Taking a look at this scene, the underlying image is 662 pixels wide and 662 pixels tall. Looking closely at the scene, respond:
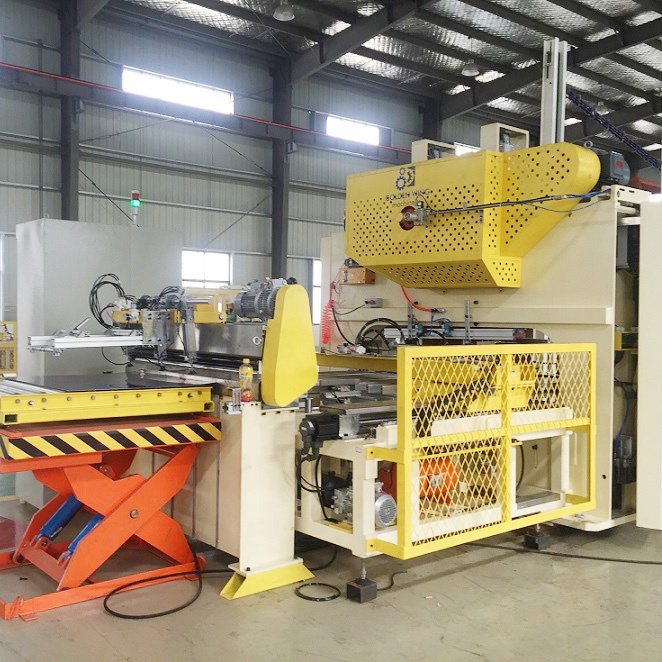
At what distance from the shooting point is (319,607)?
9.99ft

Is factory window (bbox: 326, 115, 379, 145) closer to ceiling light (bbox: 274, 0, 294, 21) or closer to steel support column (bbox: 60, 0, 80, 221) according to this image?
ceiling light (bbox: 274, 0, 294, 21)

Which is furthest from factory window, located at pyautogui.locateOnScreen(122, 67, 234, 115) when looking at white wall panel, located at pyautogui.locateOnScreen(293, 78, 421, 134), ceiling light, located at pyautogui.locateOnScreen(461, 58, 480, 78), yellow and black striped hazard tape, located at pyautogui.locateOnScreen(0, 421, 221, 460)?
yellow and black striped hazard tape, located at pyautogui.locateOnScreen(0, 421, 221, 460)

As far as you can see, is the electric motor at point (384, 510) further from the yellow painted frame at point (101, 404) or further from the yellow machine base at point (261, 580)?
the yellow painted frame at point (101, 404)

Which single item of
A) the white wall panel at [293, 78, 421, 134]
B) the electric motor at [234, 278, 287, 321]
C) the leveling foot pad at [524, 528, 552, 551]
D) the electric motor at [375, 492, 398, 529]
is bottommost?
the leveling foot pad at [524, 528, 552, 551]

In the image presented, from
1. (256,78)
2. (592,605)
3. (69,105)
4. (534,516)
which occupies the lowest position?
(592,605)

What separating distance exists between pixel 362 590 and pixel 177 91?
8.41 meters

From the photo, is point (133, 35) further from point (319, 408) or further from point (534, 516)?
point (534, 516)

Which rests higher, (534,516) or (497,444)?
(497,444)

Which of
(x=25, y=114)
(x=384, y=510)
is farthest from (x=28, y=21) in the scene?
(x=384, y=510)

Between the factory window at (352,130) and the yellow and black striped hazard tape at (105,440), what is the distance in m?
8.84

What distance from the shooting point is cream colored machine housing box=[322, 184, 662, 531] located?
3.79 metres

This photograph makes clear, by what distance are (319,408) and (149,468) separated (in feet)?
3.96

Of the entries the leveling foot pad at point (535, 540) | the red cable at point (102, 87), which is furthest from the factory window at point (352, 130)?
the leveling foot pad at point (535, 540)

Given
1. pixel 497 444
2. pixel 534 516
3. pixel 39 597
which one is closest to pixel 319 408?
pixel 497 444
